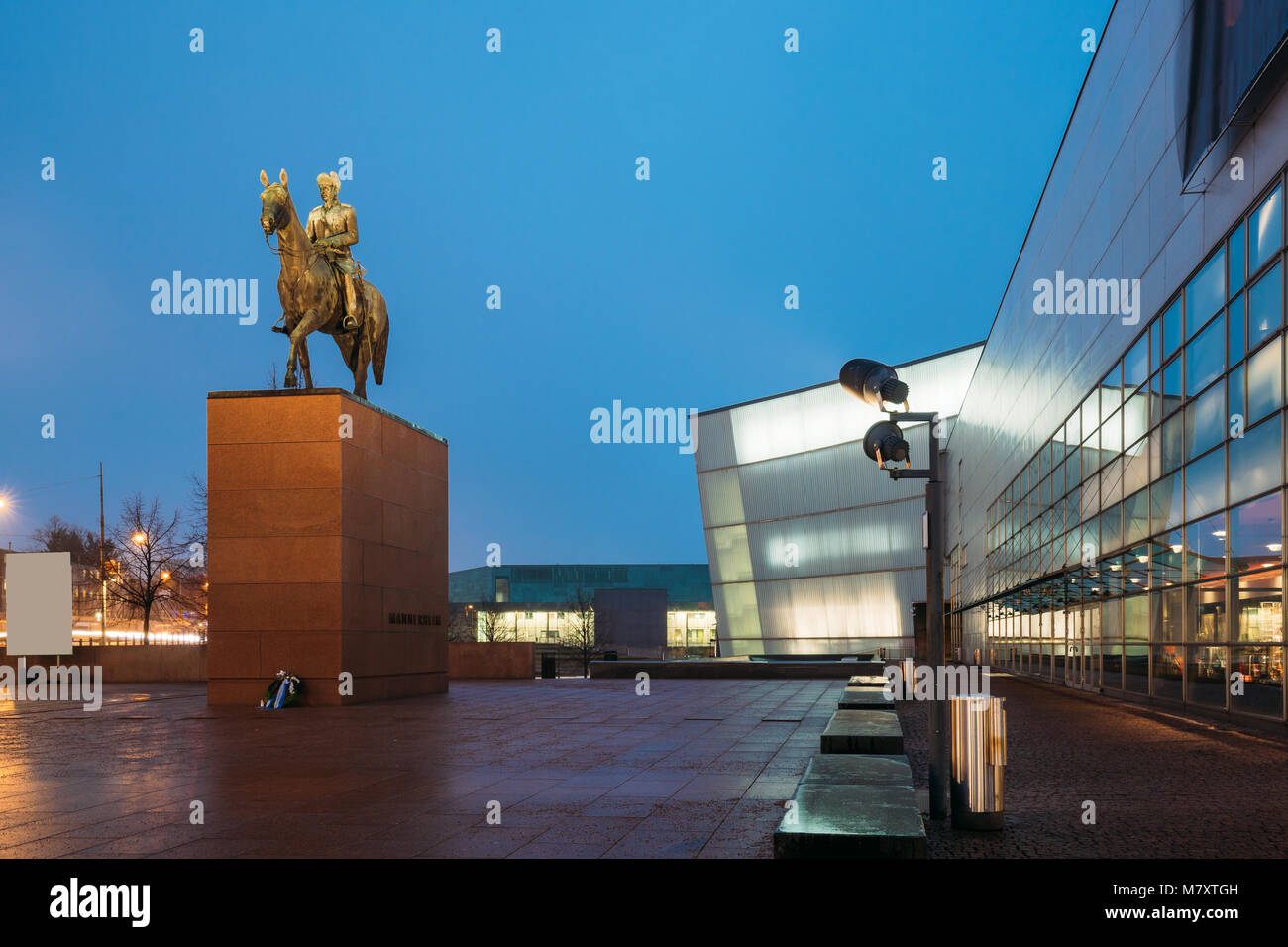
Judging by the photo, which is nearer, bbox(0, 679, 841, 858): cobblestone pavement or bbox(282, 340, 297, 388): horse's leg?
bbox(0, 679, 841, 858): cobblestone pavement

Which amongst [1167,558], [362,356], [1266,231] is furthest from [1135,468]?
[362,356]

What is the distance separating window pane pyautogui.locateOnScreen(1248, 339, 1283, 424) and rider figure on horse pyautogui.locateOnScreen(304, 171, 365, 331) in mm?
17633

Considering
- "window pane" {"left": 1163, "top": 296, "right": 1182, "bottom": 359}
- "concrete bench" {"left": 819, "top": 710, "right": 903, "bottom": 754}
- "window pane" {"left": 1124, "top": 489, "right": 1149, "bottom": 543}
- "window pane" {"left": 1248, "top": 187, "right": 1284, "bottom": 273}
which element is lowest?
"concrete bench" {"left": 819, "top": 710, "right": 903, "bottom": 754}

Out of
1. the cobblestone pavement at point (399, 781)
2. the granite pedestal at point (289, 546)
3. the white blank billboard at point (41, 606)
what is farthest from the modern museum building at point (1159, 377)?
the white blank billboard at point (41, 606)

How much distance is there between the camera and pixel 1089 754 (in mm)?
13781

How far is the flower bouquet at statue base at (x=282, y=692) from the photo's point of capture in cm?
2086

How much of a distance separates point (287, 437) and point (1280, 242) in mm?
17704

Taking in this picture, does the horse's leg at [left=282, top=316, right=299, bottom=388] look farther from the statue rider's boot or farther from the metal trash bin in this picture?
the metal trash bin

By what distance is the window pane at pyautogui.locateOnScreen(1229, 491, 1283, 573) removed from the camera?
15.3 m

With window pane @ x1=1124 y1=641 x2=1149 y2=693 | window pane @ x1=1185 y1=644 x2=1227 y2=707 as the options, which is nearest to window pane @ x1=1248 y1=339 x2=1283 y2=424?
window pane @ x1=1185 y1=644 x2=1227 y2=707

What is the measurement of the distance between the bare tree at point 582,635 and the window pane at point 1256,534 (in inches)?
2146

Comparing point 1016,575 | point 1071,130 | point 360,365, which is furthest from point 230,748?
point 1016,575

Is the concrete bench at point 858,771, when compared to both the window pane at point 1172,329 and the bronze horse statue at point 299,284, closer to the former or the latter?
the window pane at point 1172,329
